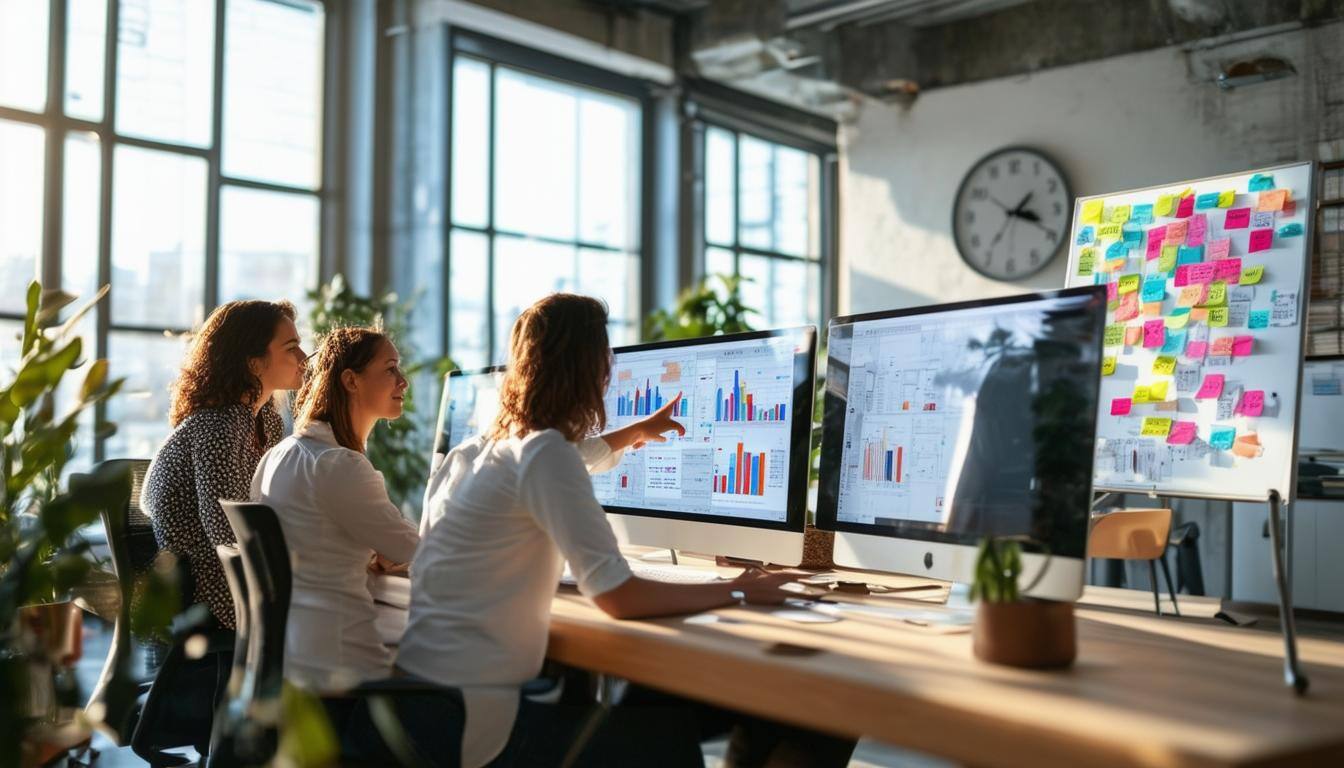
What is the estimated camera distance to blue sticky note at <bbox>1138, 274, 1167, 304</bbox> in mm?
2492

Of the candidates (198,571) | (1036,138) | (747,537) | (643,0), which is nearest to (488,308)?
(643,0)

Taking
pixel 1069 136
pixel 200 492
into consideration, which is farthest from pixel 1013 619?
pixel 1069 136

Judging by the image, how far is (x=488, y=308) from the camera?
737 centimetres

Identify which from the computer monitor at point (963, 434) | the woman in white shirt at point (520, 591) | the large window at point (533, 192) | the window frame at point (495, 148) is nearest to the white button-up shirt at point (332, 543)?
the woman in white shirt at point (520, 591)

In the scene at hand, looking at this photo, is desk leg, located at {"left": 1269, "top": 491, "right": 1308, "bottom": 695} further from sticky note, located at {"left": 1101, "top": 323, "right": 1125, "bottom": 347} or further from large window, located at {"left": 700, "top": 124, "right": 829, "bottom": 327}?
large window, located at {"left": 700, "top": 124, "right": 829, "bottom": 327}

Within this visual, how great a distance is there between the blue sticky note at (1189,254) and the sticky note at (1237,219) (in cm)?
7

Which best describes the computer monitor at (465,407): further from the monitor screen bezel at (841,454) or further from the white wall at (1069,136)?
the white wall at (1069,136)

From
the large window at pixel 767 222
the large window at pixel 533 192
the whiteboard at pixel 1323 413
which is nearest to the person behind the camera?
the whiteboard at pixel 1323 413

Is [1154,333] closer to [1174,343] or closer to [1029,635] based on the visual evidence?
[1174,343]

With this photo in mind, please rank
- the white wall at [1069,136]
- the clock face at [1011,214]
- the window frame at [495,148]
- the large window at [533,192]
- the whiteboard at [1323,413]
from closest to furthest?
the whiteboard at [1323,413], the white wall at [1069,136], the clock face at [1011,214], the window frame at [495,148], the large window at [533,192]

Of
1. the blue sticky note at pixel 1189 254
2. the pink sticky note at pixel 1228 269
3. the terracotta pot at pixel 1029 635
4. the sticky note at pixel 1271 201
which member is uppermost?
the sticky note at pixel 1271 201

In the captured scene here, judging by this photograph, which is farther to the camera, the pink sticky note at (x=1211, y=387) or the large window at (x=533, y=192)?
the large window at (x=533, y=192)

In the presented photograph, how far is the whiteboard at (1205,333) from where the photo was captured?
2.23m

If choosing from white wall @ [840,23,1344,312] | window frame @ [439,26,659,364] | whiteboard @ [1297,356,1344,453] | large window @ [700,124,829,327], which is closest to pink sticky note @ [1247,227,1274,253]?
whiteboard @ [1297,356,1344,453]
